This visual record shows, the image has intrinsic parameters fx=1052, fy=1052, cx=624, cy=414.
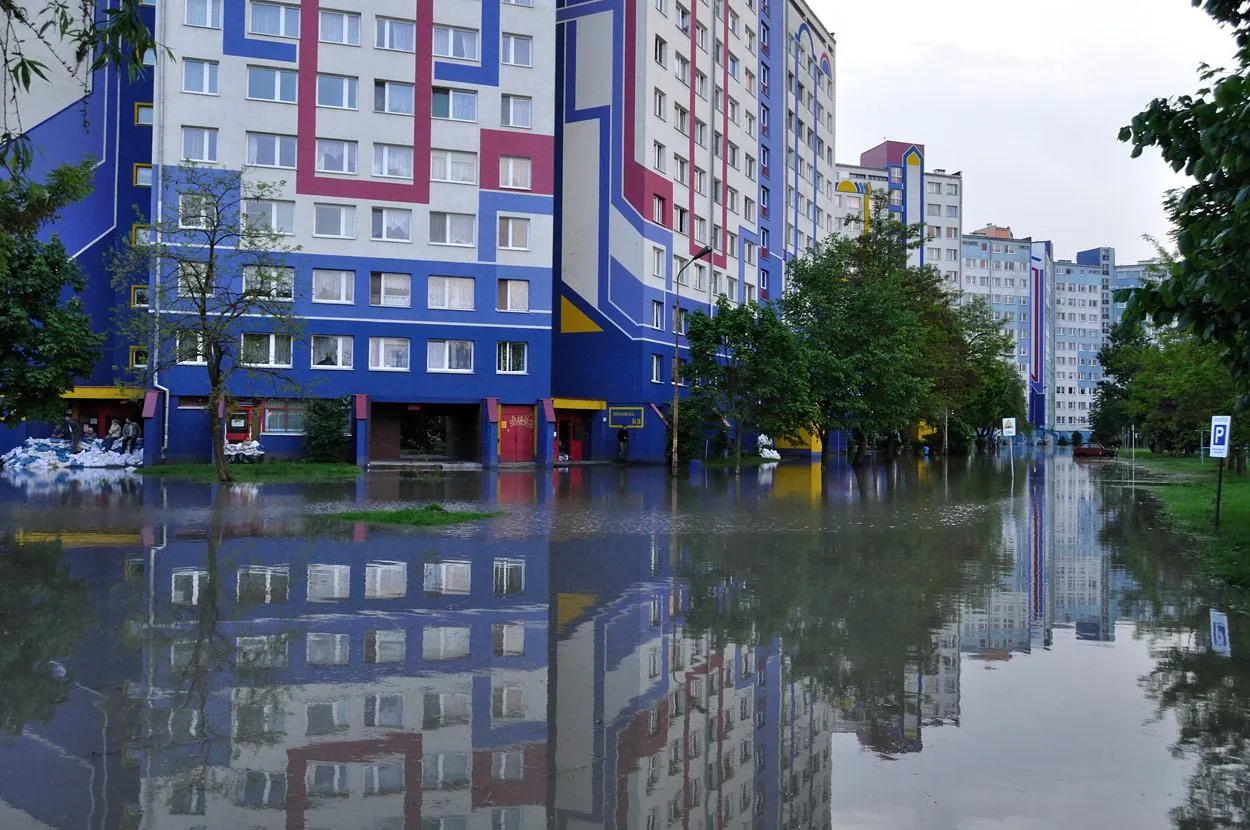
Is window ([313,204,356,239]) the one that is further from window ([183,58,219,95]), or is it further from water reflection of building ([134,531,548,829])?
water reflection of building ([134,531,548,829])

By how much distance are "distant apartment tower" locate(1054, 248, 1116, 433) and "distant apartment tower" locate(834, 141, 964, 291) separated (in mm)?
36570

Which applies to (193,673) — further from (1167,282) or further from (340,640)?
(1167,282)

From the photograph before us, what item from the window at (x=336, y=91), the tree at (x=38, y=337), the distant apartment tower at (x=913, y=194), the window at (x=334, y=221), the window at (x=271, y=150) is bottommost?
the tree at (x=38, y=337)

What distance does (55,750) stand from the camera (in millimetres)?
5789

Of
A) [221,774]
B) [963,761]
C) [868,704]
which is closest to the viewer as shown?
[221,774]

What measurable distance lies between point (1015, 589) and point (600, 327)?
1667 inches

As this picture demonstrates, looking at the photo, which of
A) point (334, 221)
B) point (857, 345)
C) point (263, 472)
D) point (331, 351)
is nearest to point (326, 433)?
point (331, 351)

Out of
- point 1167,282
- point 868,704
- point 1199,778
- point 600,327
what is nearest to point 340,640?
point 868,704

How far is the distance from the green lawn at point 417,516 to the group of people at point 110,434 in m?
28.4

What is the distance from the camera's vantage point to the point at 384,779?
5457mm

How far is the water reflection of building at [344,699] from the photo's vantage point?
5148 millimetres

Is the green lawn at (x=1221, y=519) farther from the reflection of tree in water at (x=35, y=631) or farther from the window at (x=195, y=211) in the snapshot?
the window at (x=195, y=211)

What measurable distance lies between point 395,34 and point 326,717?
46782 mm

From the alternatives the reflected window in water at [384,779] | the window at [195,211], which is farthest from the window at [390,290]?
the reflected window in water at [384,779]
